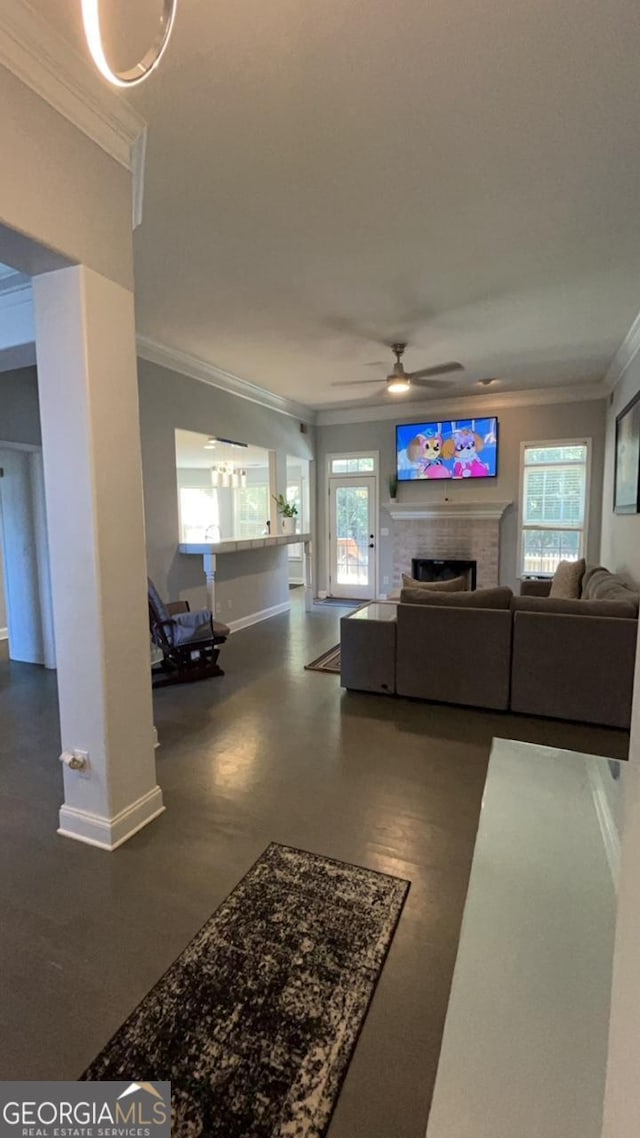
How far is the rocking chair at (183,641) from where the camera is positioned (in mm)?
3988

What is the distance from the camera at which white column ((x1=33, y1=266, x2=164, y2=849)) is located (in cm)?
193

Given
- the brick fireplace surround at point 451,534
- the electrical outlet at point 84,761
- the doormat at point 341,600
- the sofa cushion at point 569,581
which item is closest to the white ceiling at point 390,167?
the sofa cushion at point 569,581

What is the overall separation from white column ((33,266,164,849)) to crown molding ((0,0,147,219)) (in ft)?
1.69

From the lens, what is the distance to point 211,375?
17.3 ft

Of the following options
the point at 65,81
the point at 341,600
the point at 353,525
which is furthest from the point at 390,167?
the point at 341,600

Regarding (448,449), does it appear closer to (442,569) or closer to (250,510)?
(442,569)

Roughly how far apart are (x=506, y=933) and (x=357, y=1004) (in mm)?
646

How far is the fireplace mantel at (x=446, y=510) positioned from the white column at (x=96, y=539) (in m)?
5.35

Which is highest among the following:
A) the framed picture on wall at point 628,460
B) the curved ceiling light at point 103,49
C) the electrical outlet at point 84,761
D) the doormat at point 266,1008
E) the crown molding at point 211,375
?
the crown molding at point 211,375

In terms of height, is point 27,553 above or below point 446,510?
below

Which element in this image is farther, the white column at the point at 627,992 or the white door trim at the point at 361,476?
the white door trim at the point at 361,476

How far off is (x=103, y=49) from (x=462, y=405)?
6307mm

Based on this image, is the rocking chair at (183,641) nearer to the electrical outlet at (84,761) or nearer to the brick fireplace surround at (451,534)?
the electrical outlet at (84,761)

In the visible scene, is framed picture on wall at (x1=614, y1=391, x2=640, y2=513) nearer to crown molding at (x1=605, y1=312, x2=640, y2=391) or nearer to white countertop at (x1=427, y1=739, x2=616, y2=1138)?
crown molding at (x1=605, y1=312, x2=640, y2=391)
